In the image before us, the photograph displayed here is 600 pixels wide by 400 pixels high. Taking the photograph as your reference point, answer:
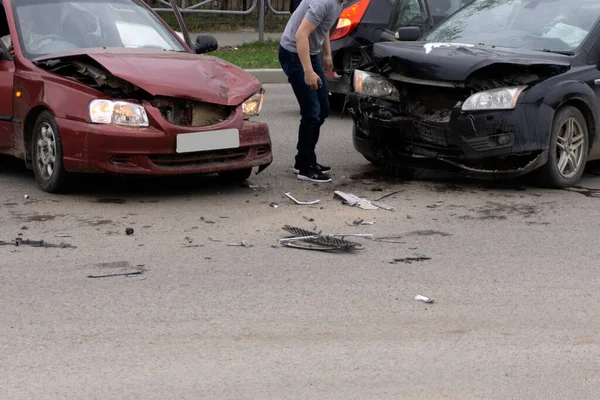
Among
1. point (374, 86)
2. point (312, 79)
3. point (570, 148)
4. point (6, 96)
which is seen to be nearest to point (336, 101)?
point (374, 86)

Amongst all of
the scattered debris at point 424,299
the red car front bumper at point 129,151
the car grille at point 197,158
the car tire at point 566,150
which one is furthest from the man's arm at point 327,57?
the scattered debris at point 424,299

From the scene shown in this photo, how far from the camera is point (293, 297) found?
5.75 m

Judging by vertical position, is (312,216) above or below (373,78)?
below

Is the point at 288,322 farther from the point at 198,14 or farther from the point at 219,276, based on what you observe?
the point at 198,14

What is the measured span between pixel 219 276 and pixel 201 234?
104 centimetres

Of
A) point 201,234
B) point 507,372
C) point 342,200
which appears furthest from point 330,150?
point 507,372

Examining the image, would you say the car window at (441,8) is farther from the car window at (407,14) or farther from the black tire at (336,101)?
the black tire at (336,101)

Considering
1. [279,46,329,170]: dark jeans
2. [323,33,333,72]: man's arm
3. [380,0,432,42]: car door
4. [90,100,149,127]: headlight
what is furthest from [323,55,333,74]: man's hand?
[380,0,432,42]: car door

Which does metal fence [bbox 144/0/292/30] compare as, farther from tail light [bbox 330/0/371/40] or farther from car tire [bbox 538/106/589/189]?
car tire [bbox 538/106/589/189]

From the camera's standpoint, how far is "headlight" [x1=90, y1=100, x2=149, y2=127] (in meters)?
7.93

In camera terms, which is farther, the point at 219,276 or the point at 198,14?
the point at 198,14

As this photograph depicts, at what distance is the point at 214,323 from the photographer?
5301mm

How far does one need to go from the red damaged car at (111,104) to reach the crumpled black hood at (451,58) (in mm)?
1151

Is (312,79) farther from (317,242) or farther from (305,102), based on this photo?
(317,242)
